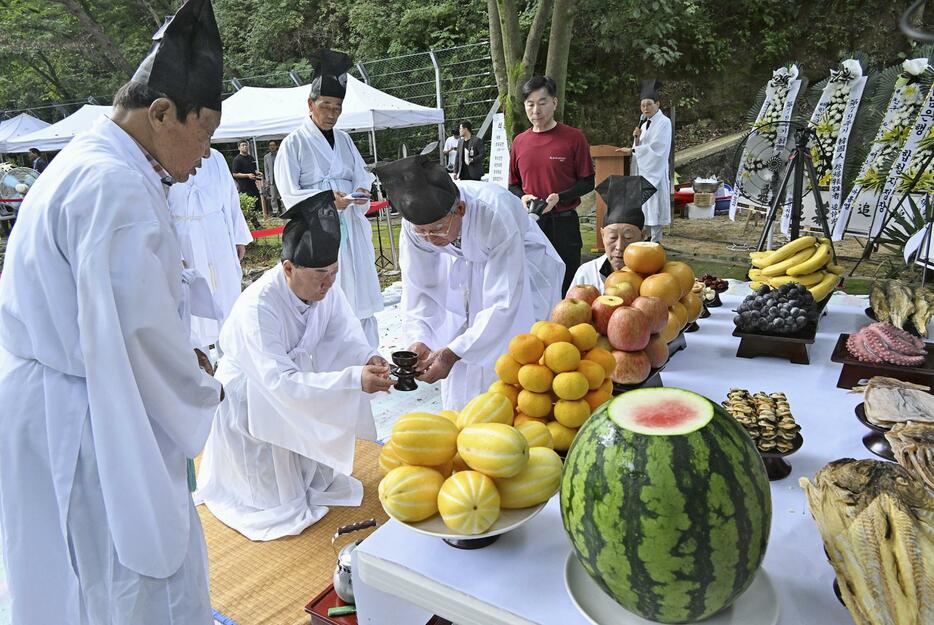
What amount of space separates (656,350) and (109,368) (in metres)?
1.60

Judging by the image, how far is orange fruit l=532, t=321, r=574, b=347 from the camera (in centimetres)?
174

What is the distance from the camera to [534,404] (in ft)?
5.50

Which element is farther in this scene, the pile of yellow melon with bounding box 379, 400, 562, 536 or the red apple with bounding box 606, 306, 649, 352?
the red apple with bounding box 606, 306, 649, 352

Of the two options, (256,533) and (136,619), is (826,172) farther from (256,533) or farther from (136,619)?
(136,619)

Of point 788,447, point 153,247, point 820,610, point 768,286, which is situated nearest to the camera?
point 820,610

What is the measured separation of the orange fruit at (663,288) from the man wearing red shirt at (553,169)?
9.63 ft

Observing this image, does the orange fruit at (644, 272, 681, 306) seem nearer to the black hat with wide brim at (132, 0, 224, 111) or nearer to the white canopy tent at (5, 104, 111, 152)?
Result: the black hat with wide brim at (132, 0, 224, 111)

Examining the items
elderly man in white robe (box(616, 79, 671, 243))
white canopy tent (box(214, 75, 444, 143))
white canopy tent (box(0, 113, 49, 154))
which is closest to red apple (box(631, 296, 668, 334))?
elderly man in white robe (box(616, 79, 671, 243))

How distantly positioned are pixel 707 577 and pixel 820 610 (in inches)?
12.7

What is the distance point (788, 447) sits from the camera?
1558 millimetres

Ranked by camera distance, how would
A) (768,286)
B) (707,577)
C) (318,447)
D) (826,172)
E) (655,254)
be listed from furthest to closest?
(826,172) < (318,447) < (768,286) < (655,254) < (707,577)

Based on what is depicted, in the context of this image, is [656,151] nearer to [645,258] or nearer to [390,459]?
[645,258]

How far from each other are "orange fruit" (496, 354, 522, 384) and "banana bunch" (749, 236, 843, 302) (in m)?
1.65

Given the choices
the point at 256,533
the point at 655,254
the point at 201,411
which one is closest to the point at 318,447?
the point at 256,533
